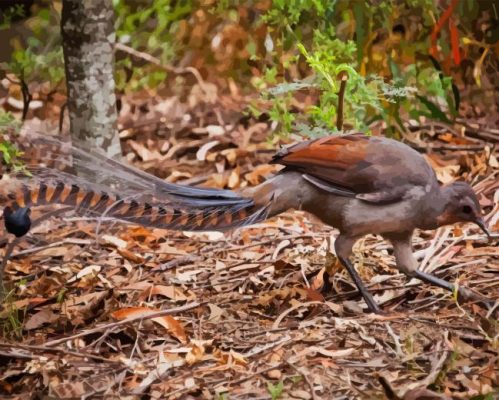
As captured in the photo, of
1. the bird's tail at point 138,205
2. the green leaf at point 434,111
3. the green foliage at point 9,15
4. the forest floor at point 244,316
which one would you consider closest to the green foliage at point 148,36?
the green foliage at point 9,15

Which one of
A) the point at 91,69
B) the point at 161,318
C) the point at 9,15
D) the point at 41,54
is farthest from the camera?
the point at 9,15

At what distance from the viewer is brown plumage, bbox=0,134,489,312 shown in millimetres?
3783

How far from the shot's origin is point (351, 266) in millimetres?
3998

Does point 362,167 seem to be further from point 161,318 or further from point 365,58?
point 365,58

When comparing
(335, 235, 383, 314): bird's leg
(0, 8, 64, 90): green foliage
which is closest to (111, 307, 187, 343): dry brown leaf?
(335, 235, 383, 314): bird's leg

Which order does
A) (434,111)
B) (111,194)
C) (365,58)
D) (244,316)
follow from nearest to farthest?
(111,194)
(244,316)
(434,111)
(365,58)

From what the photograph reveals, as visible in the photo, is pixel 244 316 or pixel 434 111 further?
pixel 434 111

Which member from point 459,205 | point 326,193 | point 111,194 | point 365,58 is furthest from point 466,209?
point 365,58

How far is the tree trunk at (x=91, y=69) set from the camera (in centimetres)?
482

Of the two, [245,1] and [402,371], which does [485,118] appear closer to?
[245,1]

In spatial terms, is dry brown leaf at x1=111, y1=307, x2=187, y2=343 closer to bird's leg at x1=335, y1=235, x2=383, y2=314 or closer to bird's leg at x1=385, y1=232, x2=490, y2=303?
bird's leg at x1=335, y1=235, x2=383, y2=314

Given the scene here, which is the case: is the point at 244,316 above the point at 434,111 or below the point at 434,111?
below

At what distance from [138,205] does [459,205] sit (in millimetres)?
1217

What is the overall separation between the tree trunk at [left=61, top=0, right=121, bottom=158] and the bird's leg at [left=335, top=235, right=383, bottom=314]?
63.2 inches
